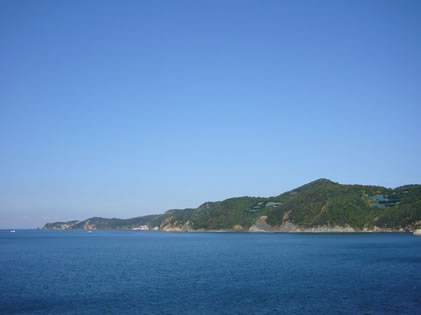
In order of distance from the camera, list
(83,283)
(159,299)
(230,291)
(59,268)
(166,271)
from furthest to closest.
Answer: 1. (59,268)
2. (166,271)
3. (83,283)
4. (230,291)
5. (159,299)

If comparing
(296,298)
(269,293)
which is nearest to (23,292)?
(269,293)

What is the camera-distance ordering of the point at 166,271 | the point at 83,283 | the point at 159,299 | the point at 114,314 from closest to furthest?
the point at 114,314
the point at 159,299
the point at 83,283
the point at 166,271

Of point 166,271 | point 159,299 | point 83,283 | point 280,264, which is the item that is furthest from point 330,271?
point 83,283

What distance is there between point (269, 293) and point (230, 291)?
5.89 meters

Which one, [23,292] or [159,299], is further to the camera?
[23,292]

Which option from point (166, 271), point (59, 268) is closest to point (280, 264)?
point (166, 271)

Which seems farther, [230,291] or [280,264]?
[280,264]

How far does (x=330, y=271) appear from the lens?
245ft

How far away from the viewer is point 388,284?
58.1 metres

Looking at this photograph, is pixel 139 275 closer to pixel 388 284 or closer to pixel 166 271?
pixel 166 271

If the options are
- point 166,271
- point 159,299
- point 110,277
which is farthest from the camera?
point 166,271

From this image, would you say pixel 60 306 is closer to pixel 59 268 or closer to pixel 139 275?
pixel 139 275

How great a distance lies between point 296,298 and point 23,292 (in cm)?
4056

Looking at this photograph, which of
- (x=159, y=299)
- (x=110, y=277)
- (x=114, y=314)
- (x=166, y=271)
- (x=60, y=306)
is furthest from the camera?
(x=166, y=271)
